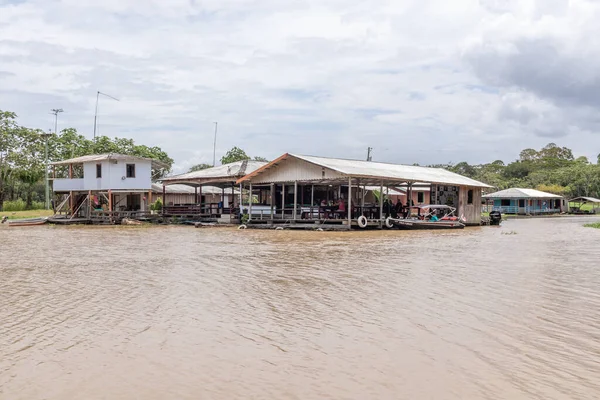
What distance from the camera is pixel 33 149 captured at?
48.5 meters

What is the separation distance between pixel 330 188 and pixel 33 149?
28.0 m

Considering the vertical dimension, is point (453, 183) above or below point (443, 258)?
above

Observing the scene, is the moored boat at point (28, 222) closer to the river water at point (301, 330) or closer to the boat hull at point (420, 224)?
the boat hull at point (420, 224)

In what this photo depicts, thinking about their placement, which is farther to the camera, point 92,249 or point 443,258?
point 92,249

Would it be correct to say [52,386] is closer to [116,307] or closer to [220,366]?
[220,366]

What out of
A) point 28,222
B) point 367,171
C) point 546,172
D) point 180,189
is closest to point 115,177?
point 28,222

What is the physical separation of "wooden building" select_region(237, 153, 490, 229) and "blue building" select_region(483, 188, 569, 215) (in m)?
18.7

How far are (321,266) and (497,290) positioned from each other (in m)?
4.50

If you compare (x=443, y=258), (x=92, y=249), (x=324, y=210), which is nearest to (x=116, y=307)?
(x=443, y=258)

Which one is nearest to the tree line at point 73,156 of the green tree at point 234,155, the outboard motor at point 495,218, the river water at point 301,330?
the green tree at point 234,155

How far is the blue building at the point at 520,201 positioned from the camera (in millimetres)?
52500

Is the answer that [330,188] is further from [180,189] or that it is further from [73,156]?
[73,156]

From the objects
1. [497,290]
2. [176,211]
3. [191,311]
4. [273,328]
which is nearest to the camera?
[273,328]

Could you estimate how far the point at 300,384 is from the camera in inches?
202
